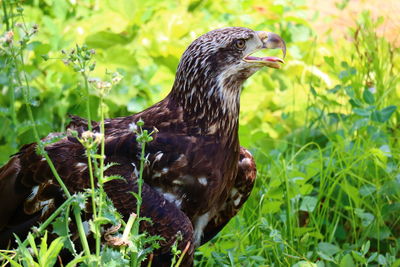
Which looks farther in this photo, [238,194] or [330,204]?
[330,204]

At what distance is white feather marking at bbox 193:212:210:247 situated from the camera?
11.7 ft

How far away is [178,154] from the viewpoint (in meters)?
3.32

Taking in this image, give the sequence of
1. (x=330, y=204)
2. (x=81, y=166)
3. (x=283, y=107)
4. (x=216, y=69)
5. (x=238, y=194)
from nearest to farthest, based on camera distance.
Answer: (x=81, y=166) → (x=216, y=69) → (x=238, y=194) → (x=330, y=204) → (x=283, y=107)

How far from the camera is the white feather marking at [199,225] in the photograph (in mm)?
3576

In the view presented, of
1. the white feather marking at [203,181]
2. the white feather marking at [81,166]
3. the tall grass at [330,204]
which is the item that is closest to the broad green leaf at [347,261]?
the tall grass at [330,204]

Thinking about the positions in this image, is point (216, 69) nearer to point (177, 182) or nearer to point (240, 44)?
point (240, 44)

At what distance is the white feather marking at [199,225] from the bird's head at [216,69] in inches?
17.5

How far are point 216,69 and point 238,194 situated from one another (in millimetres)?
574

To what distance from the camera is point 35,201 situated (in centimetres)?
330

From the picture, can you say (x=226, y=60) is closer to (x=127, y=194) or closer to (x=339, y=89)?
(x=127, y=194)

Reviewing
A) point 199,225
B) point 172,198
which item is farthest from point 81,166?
point 199,225

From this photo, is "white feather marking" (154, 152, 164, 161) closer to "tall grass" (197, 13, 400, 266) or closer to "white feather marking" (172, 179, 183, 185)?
"white feather marking" (172, 179, 183, 185)

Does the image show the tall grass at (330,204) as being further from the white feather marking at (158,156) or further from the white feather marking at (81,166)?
the white feather marking at (81,166)

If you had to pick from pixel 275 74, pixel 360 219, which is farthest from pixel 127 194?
pixel 275 74
